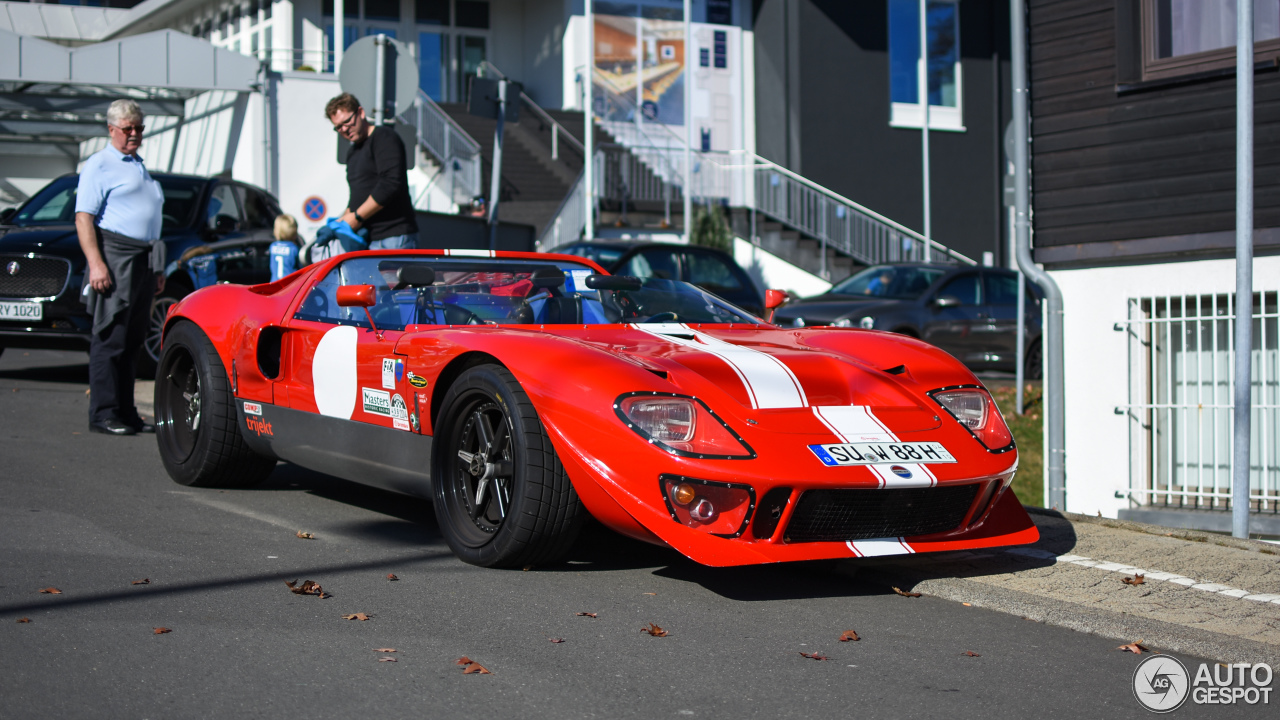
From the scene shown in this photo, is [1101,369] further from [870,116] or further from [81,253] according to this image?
[870,116]

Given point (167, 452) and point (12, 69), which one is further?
point (12, 69)

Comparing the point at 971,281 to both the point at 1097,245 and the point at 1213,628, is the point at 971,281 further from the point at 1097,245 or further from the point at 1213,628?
the point at 1213,628

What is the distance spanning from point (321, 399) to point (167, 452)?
4.63ft

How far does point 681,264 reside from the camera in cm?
1341

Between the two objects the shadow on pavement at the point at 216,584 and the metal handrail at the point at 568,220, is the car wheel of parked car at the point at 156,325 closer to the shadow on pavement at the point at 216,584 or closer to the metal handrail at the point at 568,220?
the shadow on pavement at the point at 216,584

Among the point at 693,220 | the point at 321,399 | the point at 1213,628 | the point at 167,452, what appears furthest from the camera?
the point at 693,220

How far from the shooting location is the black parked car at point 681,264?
13141mm

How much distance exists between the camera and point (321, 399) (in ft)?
18.3

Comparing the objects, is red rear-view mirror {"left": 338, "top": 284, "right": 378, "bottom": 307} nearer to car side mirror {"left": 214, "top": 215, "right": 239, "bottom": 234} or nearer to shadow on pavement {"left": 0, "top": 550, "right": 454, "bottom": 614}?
shadow on pavement {"left": 0, "top": 550, "right": 454, "bottom": 614}

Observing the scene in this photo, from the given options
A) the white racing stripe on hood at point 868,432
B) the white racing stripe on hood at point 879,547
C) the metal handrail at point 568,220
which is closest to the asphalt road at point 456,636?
the white racing stripe on hood at point 879,547

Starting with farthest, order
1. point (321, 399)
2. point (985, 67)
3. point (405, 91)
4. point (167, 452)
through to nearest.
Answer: point (985, 67)
point (405, 91)
point (167, 452)
point (321, 399)

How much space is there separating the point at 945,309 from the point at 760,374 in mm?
10271

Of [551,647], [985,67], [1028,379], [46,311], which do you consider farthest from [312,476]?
[985,67]

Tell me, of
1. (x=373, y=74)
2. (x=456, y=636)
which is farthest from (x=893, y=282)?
(x=456, y=636)
